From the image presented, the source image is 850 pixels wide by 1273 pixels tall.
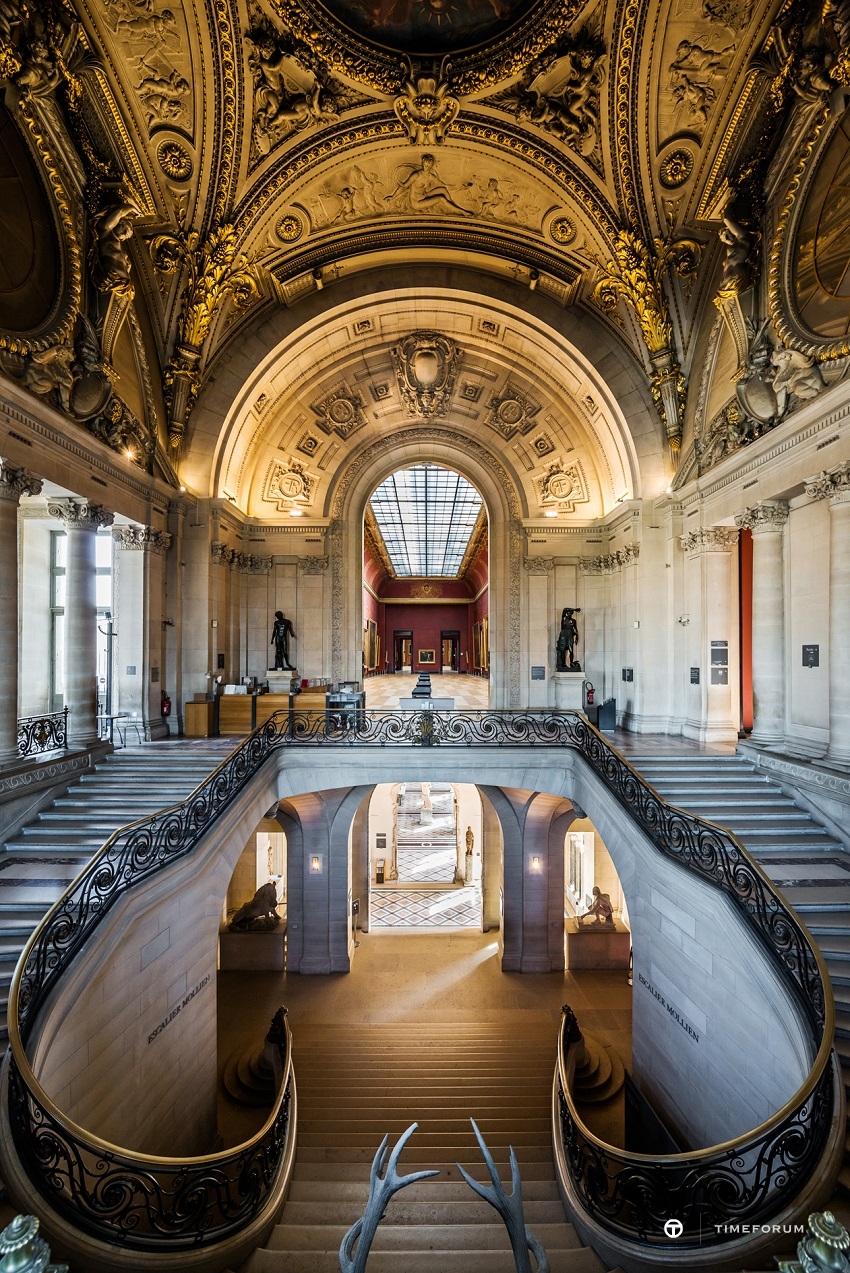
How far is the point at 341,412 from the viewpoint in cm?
1591

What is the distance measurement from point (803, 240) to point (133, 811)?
12.7m

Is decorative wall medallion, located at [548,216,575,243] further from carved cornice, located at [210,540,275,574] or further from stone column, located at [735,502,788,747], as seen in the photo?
carved cornice, located at [210,540,275,574]

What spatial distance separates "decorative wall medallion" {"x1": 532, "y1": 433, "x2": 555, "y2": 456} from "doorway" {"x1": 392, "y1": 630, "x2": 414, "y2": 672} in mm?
22873

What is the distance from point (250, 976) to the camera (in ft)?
43.2

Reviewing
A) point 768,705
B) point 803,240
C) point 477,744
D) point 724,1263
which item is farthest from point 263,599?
point 724,1263

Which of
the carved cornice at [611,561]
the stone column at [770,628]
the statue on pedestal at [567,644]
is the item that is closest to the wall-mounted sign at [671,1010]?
the stone column at [770,628]

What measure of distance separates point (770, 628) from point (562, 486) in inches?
310

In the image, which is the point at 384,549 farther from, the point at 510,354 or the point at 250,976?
the point at 250,976

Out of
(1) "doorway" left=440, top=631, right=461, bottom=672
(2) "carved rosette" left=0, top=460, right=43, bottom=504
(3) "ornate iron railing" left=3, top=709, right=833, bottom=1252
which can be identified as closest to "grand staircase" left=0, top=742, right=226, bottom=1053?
(3) "ornate iron railing" left=3, top=709, right=833, bottom=1252

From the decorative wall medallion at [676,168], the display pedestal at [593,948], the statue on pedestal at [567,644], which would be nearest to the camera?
the decorative wall medallion at [676,168]

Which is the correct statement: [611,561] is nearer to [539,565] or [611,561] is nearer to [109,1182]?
[539,565]

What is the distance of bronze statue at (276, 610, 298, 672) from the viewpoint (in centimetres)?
1526

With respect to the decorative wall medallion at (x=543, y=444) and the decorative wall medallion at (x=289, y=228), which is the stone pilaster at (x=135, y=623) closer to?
the decorative wall medallion at (x=289, y=228)

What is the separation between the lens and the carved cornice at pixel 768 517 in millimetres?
9211
